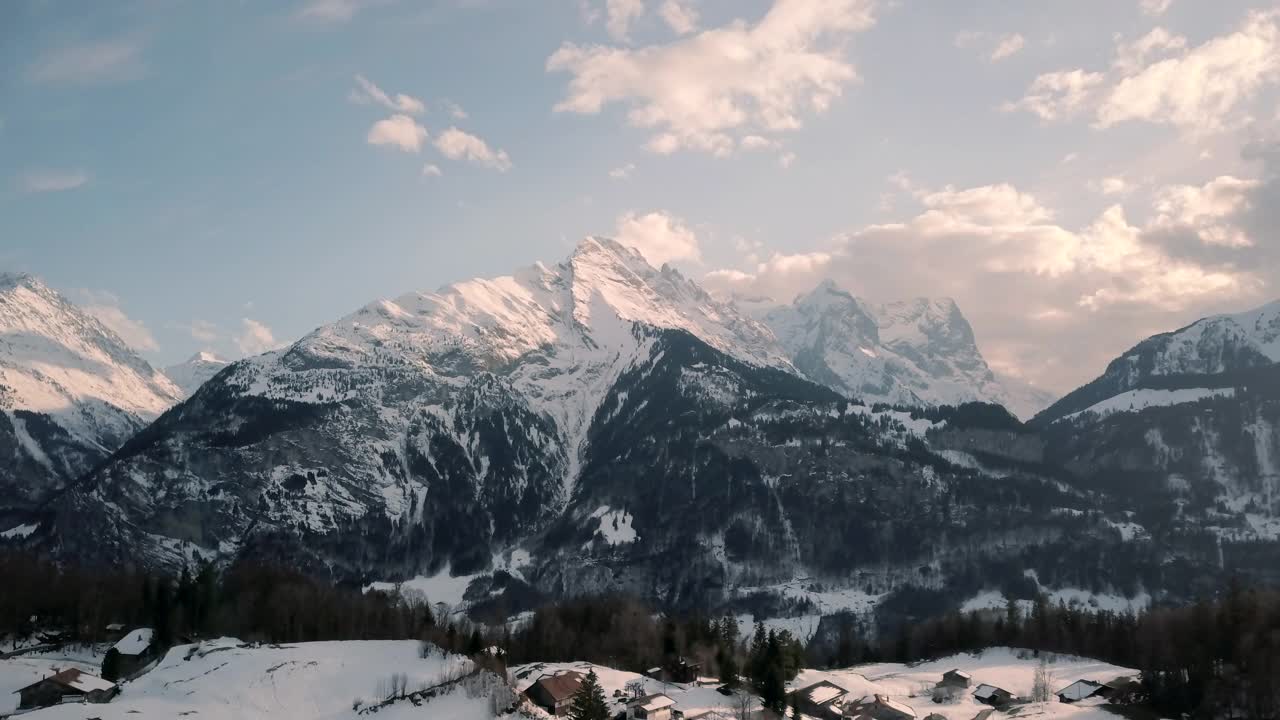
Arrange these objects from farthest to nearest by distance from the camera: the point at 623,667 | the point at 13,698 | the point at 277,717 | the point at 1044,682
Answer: the point at 623,667 → the point at 1044,682 → the point at 13,698 → the point at 277,717

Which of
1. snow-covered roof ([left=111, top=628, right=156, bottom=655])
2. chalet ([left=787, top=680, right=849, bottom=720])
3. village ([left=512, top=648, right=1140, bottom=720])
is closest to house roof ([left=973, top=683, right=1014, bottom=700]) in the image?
village ([left=512, top=648, right=1140, bottom=720])

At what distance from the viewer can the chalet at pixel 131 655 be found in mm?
160375

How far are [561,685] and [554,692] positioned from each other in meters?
2.36

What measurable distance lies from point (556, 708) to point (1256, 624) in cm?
9255

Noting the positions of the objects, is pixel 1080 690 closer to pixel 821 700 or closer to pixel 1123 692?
pixel 1123 692

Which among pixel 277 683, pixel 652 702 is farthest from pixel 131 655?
pixel 652 702

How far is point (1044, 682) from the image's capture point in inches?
6506

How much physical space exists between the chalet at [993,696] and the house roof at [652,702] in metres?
50.4

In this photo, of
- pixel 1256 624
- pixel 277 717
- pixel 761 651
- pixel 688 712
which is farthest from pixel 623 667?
pixel 1256 624

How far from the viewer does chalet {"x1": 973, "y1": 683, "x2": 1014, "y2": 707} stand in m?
158

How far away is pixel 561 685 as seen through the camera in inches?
5443

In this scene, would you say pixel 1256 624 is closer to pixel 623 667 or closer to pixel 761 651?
pixel 761 651

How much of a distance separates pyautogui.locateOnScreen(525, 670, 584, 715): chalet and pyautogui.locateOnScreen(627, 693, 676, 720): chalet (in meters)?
7.37

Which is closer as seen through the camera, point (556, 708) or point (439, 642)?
point (556, 708)
